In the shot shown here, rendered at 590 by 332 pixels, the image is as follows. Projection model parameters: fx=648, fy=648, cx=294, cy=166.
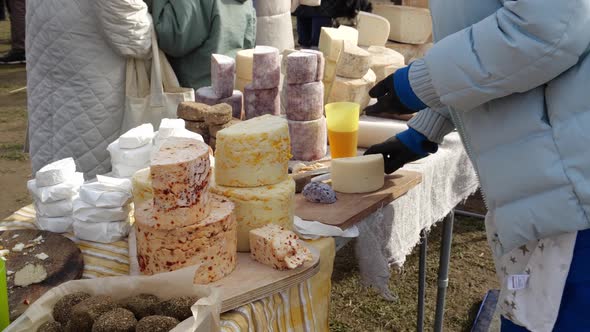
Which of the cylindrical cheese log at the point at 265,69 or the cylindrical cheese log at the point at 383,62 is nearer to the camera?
the cylindrical cheese log at the point at 265,69

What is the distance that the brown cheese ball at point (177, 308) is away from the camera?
1.28 meters

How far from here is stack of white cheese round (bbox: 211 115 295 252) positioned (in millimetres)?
1705

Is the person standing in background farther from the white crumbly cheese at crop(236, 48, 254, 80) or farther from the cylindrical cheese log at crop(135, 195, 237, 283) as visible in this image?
the cylindrical cheese log at crop(135, 195, 237, 283)

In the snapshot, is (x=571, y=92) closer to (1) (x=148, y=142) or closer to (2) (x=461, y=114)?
(2) (x=461, y=114)

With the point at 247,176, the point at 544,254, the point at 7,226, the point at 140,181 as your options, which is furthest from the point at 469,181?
the point at 7,226

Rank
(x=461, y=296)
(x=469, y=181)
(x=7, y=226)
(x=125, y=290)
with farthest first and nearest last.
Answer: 1. (x=461, y=296)
2. (x=469, y=181)
3. (x=7, y=226)
4. (x=125, y=290)

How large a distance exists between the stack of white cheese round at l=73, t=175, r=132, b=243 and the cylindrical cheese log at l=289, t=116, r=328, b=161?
0.83 meters

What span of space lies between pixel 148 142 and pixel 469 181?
5.07 ft

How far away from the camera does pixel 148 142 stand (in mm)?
2020

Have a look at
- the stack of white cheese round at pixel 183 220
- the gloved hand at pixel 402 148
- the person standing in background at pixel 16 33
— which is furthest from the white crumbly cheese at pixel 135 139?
the person standing in background at pixel 16 33

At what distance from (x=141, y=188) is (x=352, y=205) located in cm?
72

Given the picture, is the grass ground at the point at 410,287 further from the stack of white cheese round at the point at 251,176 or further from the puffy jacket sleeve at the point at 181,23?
the stack of white cheese round at the point at 251,176

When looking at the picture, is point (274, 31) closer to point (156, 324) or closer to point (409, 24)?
point (409, 24)

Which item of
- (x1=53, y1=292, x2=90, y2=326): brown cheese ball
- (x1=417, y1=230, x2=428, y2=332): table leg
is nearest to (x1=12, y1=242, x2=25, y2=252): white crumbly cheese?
(x1=53, y1=292, x2=90, y2=326): brown cheese ball
